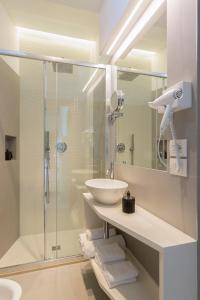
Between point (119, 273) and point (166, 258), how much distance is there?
0.55 meters

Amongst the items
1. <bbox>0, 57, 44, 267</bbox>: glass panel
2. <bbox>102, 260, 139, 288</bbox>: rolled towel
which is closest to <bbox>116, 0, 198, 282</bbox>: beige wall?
<bbox>102, 260, 139, 288</bbox>: rolled towel

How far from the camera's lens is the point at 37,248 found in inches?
82.4

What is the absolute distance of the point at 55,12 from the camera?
7.04 ft

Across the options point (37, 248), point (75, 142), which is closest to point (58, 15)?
point (75, 142)

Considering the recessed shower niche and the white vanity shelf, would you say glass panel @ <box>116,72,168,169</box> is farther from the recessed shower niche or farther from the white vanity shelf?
the recessed shower niche

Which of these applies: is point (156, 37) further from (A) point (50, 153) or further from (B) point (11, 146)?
(B) point (11, 146)

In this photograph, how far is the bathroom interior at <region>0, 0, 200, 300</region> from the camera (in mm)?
857

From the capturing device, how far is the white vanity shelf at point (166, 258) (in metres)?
0.73

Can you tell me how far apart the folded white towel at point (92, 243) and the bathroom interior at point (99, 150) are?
0.5 inches

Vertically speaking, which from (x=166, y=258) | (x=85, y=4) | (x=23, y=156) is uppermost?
(x=85, y=4)

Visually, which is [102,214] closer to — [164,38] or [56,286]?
[56,286]

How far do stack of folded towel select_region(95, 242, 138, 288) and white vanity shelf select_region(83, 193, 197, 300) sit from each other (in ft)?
0.14

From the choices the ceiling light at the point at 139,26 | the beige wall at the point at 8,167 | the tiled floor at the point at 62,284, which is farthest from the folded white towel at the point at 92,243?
the ceiling light at the point at 139,26

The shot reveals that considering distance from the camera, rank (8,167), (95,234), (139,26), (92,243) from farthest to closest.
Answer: (8,167) < (95,234) < (92,243) < (139,26)
